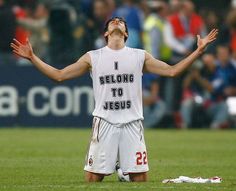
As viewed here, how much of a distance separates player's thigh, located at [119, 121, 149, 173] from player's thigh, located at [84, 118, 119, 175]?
8 centimetres

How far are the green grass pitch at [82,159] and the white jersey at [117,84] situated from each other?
82 centimetres

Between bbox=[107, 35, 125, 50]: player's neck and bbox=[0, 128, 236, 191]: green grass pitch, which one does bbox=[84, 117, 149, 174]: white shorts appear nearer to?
bbox=[0, 128, 236, 191]: green grass pitch

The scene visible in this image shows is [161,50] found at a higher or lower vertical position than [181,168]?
higher

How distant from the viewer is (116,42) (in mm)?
12648

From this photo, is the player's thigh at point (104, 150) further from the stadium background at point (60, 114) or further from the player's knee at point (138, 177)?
the stadium background at point (60, 114)

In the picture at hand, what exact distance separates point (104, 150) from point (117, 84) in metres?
0.78

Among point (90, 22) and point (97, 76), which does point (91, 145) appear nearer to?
point (97, 76)

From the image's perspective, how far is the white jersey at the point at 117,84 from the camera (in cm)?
1254

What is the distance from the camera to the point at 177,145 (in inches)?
777

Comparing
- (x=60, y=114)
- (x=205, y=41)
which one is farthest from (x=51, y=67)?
(x=60, y=114)

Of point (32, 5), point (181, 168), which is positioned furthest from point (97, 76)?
point (32, 5)

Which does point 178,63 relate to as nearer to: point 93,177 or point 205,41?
point 205,41

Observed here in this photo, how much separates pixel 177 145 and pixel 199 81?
18.1ft

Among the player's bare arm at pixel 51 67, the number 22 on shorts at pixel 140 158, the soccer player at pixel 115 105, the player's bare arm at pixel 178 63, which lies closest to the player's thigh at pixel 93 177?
the soccer player at pixel 115 105
